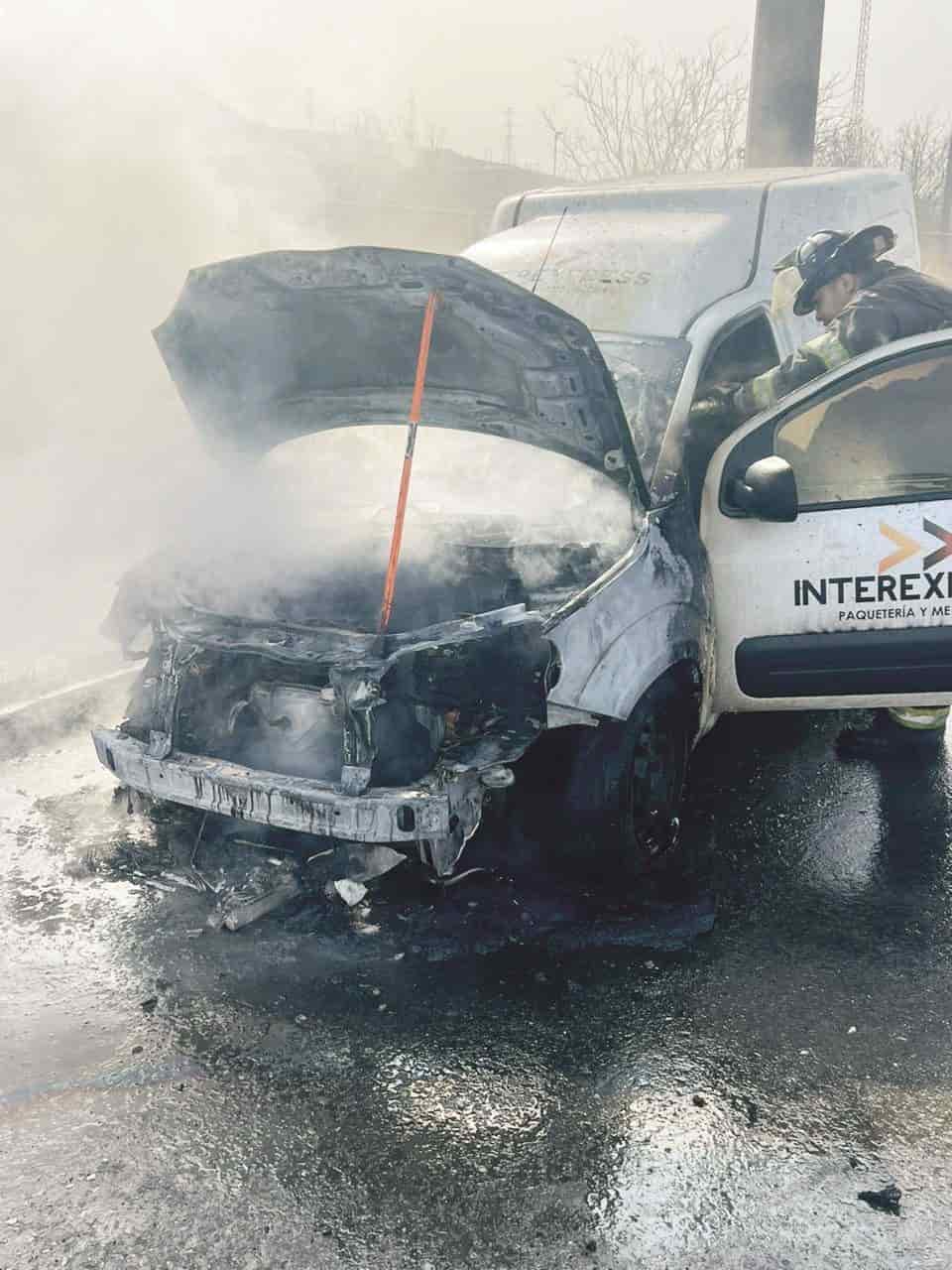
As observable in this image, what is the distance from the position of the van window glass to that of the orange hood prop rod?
1284 millimetres

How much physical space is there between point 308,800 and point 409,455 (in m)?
1.21

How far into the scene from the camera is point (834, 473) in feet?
13.4

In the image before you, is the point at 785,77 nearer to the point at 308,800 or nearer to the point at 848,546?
the point at 848,546

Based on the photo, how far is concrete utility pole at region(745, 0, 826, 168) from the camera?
1112 cm

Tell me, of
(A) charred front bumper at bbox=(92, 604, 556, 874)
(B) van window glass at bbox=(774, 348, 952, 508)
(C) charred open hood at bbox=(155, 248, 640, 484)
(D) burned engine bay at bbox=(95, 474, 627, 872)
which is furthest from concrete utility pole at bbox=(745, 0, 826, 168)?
(A) charred front bumper at bbox=(92, 604, 556, 874)

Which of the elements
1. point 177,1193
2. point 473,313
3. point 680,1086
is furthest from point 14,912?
point 473,313

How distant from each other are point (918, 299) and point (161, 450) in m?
3.29

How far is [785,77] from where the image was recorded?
442 inches

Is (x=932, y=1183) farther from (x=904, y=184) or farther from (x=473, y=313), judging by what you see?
(x=904, y=184)

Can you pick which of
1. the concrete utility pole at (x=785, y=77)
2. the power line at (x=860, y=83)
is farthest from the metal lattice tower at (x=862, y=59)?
the concrete utility pole at (x=785, y=77)

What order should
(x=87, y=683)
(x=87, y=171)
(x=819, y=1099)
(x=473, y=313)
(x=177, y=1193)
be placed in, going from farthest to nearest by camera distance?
(x=87, y=171), (x=87, y=683), (x=473, y=313), (x=819, y=1099), (x=177, y=1193)

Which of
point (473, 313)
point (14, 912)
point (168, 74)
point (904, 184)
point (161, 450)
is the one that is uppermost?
point (168, 74)

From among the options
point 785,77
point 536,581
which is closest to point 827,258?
point 536,581

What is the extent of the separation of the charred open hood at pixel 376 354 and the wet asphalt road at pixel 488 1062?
4.83 feet
